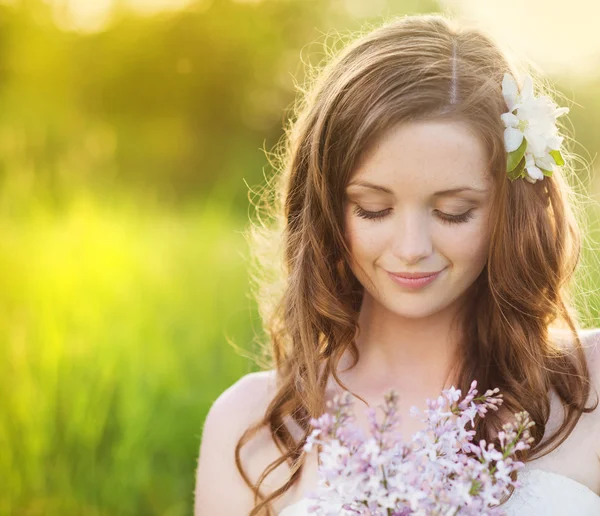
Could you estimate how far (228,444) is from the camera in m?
2.79

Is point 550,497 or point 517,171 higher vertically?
point 517,171

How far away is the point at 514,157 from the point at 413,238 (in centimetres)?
40

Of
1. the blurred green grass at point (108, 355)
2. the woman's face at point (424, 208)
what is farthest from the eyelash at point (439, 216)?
the blurred green grass at point (108, 355)

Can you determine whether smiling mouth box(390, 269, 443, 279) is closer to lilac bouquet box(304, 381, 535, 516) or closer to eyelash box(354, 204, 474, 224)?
eyelash box(354, 204, 474, 224)

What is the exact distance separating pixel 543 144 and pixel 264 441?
4.12 feet

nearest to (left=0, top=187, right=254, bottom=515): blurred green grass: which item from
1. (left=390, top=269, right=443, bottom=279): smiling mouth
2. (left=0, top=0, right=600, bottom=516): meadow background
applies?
(left=0, top=0, right=600, bottom=516): meadow background

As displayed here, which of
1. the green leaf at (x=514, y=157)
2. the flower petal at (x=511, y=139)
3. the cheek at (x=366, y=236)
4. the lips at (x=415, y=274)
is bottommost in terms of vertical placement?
the lips at (x=415, y=274)

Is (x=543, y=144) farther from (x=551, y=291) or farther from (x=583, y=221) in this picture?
(x=583, y=221)

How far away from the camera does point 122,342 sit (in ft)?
14.9

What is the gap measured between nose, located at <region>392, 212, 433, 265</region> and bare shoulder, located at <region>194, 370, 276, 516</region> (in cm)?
82

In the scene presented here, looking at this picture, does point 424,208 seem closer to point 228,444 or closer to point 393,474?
point 393,474

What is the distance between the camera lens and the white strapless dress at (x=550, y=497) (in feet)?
7.47

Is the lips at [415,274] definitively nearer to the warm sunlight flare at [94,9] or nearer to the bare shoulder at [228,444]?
the bare shoulder at [228,444]

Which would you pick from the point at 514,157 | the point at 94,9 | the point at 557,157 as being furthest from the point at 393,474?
the point at 94,9
